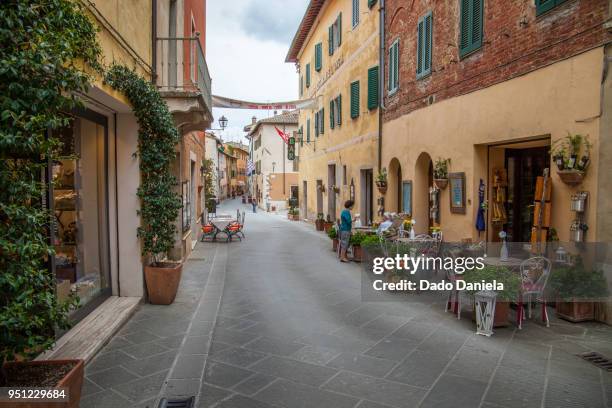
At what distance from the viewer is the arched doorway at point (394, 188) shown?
564 inches

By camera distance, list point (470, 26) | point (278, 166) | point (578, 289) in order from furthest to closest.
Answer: point (278, 166), point (470, 26), point (578, 289)

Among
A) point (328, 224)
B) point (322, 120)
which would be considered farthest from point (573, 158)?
point (322, 120)

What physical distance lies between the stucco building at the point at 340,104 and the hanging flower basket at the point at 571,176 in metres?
8.63

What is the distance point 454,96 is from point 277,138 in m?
34.0

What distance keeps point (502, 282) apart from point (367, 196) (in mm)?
11033

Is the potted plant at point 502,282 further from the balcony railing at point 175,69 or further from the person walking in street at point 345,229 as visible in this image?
the person walking in street at point 345,229

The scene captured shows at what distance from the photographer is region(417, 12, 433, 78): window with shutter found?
11.2 metres

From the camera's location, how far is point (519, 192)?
979cm

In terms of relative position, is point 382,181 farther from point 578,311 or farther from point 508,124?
point 578,311

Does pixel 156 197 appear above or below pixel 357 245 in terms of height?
above

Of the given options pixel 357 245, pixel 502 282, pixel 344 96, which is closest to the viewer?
pixel 502 282

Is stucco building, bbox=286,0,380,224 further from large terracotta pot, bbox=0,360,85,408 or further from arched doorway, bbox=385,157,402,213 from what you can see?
large terracotta pot, bbox=0,360,85,408

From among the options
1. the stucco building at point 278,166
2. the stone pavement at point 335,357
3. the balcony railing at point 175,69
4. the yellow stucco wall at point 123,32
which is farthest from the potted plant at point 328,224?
the stucco building at point 278,166

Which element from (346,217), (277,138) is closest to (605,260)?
(346,217)
